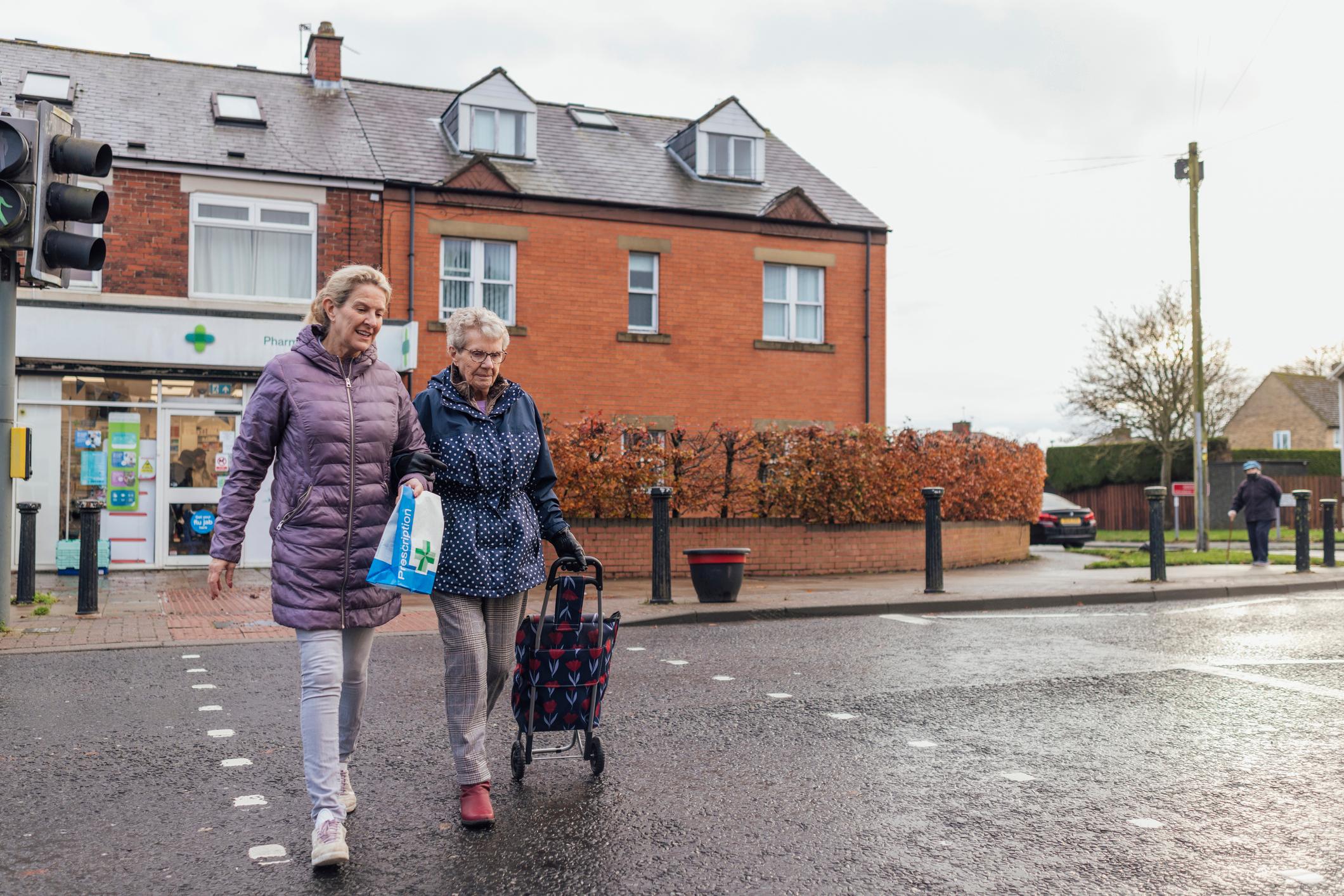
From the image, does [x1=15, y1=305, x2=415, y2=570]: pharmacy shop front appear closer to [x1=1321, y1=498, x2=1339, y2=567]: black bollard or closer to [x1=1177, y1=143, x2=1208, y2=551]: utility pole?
[x1=1321, y1=498, x2=1339, y2=567]: black bollard

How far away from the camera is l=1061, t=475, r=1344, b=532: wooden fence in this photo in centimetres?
3456

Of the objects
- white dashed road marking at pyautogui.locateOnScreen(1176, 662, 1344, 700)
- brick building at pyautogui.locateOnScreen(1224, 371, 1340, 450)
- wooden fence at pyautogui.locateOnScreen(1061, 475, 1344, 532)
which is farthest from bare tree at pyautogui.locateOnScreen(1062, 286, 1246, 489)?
white dashed road marking at pyautogui.locateOnScreen(1176, 662, 1344, 700)

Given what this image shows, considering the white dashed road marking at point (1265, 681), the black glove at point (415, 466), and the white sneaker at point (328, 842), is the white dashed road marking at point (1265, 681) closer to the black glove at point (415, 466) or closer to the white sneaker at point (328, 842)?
the black glove at point (415, 466)

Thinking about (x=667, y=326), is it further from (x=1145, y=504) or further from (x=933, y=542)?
(x=1145, y=504)

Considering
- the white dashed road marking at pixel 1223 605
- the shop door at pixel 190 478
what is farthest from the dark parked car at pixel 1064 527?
the shop door at pixel 190 478

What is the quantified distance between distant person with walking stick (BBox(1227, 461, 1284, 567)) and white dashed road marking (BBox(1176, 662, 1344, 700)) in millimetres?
10911

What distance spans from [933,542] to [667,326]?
29.6 feet

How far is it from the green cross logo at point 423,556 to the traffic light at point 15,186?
5985mm

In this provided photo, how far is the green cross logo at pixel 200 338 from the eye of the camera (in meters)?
16.8

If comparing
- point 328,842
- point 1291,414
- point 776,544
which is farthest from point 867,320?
point 1291,414

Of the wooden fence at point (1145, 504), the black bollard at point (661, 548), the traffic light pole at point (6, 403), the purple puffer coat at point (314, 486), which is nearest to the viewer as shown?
the purple puffer coat at point (314, 486)

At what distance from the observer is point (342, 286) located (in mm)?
4203

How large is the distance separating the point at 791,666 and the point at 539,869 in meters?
4.47

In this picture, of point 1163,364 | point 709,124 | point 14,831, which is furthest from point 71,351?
point 1163,364
